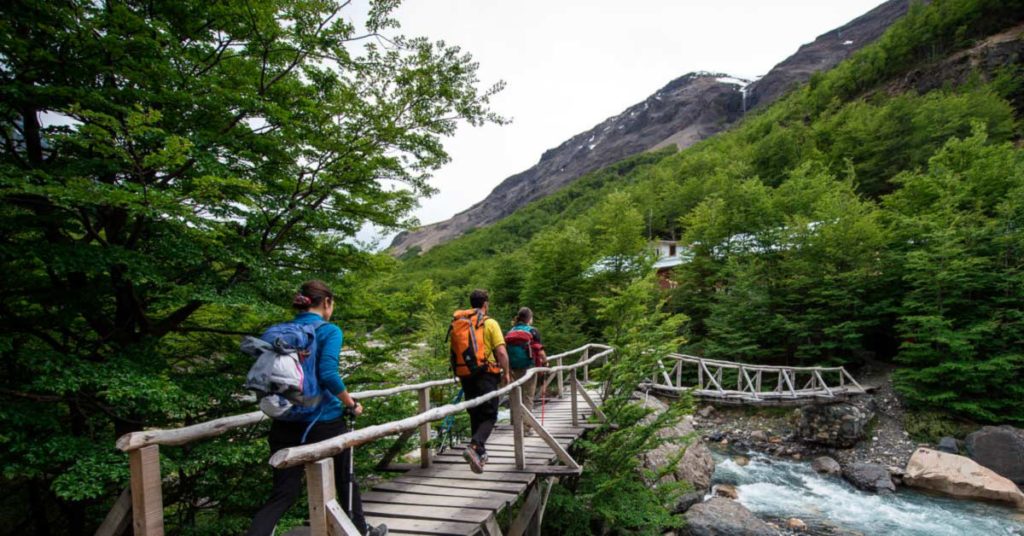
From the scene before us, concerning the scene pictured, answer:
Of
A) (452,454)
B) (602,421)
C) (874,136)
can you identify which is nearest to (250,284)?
(452,454)

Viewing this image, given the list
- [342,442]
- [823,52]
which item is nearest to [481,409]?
[342,442]

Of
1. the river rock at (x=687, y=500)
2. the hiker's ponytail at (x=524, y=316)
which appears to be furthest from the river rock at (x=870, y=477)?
the hiker's ponytail at (x=524, y=316)

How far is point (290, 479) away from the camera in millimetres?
2742

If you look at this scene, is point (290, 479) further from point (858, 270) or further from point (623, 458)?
point (858, 270)

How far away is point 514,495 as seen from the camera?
4.46m

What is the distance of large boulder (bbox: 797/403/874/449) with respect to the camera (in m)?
14.5

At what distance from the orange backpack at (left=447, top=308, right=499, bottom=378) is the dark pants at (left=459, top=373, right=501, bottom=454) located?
123 millimetres

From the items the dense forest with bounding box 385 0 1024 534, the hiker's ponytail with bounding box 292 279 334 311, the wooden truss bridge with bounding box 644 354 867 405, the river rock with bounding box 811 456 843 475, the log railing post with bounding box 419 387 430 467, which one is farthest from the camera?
the wooden truss bridge with bounding box 644 354 867 405

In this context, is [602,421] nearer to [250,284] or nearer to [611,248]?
[250,284]

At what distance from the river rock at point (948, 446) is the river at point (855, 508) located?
8.81 feet

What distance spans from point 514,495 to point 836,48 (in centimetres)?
17707

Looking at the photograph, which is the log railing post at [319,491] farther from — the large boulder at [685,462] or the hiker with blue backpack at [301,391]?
the large boulder at [685,462]

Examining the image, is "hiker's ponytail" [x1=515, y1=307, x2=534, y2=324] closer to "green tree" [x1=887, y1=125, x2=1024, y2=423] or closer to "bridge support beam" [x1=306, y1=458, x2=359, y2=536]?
"bridge support beam" [x1=306, y1=458, x2=359, y2=536]

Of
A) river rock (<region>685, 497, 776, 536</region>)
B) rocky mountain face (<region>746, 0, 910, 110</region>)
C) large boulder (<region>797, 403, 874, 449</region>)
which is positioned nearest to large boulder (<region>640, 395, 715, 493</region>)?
river rock (<region>685, 497, 776, 536</region>)
